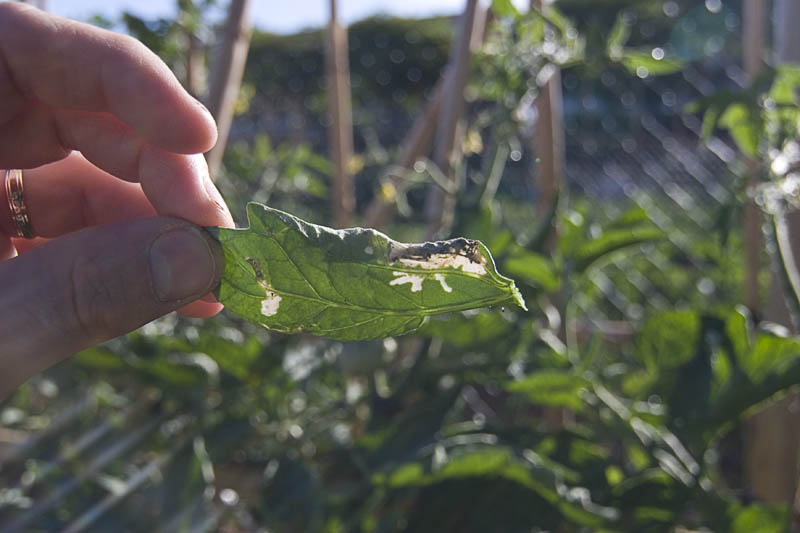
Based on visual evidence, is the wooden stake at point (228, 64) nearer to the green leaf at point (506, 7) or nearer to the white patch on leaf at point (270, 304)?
the green leaf at point (506, 7)

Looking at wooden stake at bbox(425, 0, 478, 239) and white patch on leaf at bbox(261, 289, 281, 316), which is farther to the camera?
wooden stake at bbox(425, 0, 478, 239)

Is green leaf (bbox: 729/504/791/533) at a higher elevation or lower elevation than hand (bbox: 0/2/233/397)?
lower

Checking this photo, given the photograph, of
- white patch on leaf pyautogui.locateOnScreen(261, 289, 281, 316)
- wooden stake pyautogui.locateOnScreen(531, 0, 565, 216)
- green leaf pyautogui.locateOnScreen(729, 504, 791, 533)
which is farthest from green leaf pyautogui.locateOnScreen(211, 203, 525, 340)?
wooden stake pyautogui.locateOnScreen(531, 0, 565, 216)

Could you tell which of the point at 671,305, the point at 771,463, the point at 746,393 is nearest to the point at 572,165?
the point at 671,305

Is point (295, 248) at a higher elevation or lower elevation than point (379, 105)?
higher

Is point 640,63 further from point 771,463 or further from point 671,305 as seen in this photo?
point 671,305

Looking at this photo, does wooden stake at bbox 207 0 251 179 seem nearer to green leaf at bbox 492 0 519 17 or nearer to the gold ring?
green leaf at bbox 492 0 519 17

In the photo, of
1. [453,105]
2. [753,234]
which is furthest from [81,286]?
[753,234]
